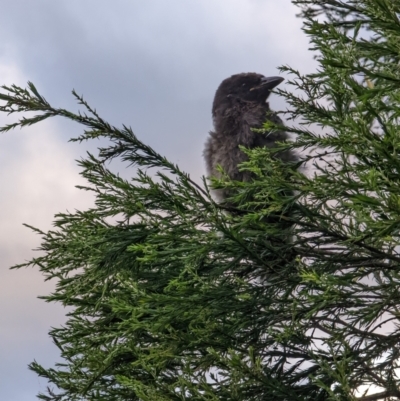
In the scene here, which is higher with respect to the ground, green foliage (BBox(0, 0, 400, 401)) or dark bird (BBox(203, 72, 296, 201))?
dark bird (BBox(203, 72, 296, 201))

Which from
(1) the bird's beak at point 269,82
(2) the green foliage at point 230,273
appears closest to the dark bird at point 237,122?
(1) the bird's beak at point 269,82

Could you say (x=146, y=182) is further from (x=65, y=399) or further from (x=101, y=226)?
(x=65, y=399)

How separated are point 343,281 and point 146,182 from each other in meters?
1.64

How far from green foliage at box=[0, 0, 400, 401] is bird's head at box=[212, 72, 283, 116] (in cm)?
238

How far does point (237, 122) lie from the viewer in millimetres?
7812

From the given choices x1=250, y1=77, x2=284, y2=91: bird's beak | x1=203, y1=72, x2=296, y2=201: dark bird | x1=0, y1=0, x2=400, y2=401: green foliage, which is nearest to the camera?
x1=0, y1=0, x2=400, y2=401: green foliage

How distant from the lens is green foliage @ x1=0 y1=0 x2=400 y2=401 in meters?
4.40

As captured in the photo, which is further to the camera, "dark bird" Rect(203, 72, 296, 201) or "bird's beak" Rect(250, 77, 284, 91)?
"bird's beak" Rect(250, 77, 284, 91)

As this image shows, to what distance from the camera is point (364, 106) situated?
371 cm

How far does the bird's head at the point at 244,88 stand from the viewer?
26.9 feet

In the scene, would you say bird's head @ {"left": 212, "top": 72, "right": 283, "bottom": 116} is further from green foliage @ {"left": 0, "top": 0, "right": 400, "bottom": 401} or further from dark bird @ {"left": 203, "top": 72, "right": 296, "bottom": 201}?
green foliage @ {"left": 0, "top": 0, "right": 400, "bottom": 401}

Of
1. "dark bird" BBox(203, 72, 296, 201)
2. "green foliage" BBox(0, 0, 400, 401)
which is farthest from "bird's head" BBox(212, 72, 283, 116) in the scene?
"green foliage" BBox(0, 0, 400, 401)

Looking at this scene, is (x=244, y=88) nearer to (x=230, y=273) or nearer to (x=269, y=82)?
(x=269, y=82)

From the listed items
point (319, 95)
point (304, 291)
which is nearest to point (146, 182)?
point (304, 291)
